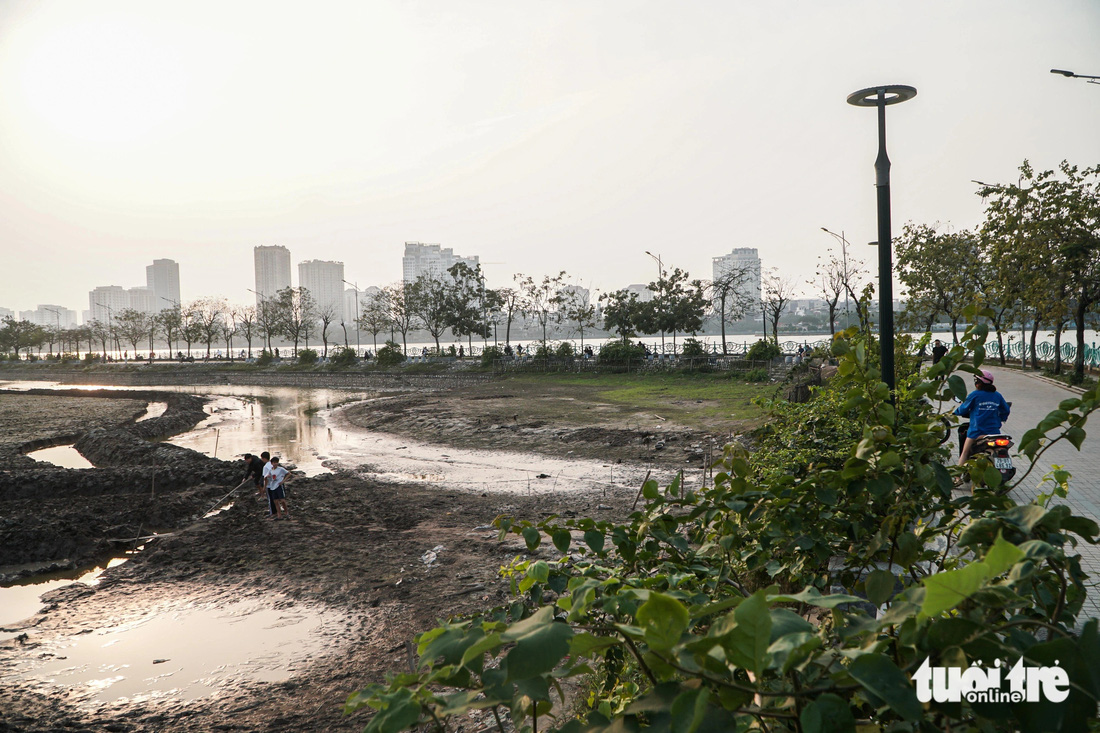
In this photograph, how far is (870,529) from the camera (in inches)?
78.4

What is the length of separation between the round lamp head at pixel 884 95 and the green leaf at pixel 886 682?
837 cm

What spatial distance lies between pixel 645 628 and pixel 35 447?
103ft

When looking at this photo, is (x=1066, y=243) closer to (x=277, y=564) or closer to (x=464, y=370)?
(x=277, y=564)

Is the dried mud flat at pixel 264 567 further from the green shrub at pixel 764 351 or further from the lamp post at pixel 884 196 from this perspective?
the green shrub at pixel 764 351

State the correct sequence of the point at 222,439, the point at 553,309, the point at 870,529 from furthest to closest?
1. the point at 553,309
2. the point at 222,439
3. the point at 870,529

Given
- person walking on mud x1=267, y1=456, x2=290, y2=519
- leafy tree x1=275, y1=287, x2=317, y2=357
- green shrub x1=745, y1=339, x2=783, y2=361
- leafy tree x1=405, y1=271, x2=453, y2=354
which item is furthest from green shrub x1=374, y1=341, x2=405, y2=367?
person walking on mud x1=267, y1=456, x2=290, y2=519

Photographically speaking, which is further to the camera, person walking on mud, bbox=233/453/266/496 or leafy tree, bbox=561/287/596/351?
leafy tree, bbox=561/287/596/351

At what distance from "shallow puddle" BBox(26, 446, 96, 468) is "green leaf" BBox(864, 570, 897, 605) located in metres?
26.3

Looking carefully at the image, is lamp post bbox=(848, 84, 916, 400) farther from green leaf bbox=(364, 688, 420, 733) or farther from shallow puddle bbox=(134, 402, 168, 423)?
shallow puddle bbox=(134, 402, 168, 423)

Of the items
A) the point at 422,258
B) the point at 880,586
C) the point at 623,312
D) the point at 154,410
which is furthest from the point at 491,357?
the point at 422,258

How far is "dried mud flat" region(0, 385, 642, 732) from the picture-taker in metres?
6.79

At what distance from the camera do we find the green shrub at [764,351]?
37969mm

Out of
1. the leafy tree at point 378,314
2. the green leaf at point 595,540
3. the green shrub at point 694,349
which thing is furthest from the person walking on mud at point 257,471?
the leafy tree at point 378,314

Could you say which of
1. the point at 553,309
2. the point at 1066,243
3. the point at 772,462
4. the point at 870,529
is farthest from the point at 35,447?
the point at 553,309
